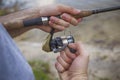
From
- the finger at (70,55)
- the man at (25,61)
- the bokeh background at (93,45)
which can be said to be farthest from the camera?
the bokeh background at (93,45)

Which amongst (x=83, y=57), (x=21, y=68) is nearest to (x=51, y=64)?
(x=83, y=57)

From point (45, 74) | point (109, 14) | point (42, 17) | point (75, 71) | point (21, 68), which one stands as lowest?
point (45, 74)

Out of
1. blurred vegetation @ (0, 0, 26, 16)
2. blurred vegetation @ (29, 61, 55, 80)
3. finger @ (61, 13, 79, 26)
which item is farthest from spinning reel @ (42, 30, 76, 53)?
blurred vegetation @ (0, 0, 26, 16)

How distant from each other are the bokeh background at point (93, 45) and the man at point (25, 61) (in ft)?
7.99

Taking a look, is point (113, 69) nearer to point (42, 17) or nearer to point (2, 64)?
point (42, 17)

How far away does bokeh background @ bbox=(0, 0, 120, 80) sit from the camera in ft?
15.3

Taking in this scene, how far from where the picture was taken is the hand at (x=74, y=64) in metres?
1.82

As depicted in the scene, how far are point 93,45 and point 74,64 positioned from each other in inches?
126

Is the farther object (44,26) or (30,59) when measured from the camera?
(30,59)

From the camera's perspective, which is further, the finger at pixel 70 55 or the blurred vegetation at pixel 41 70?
the blurred vegetation at pixel 41 70

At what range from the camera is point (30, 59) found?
502 centimetres

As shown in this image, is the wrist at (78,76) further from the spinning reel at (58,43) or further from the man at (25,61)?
the spinning reel at (58,43)

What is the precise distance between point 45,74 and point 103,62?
2.86ft

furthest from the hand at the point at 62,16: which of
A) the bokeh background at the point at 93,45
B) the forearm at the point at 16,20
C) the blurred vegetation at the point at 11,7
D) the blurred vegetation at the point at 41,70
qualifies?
the blurred vegetation at the point at 11,7
